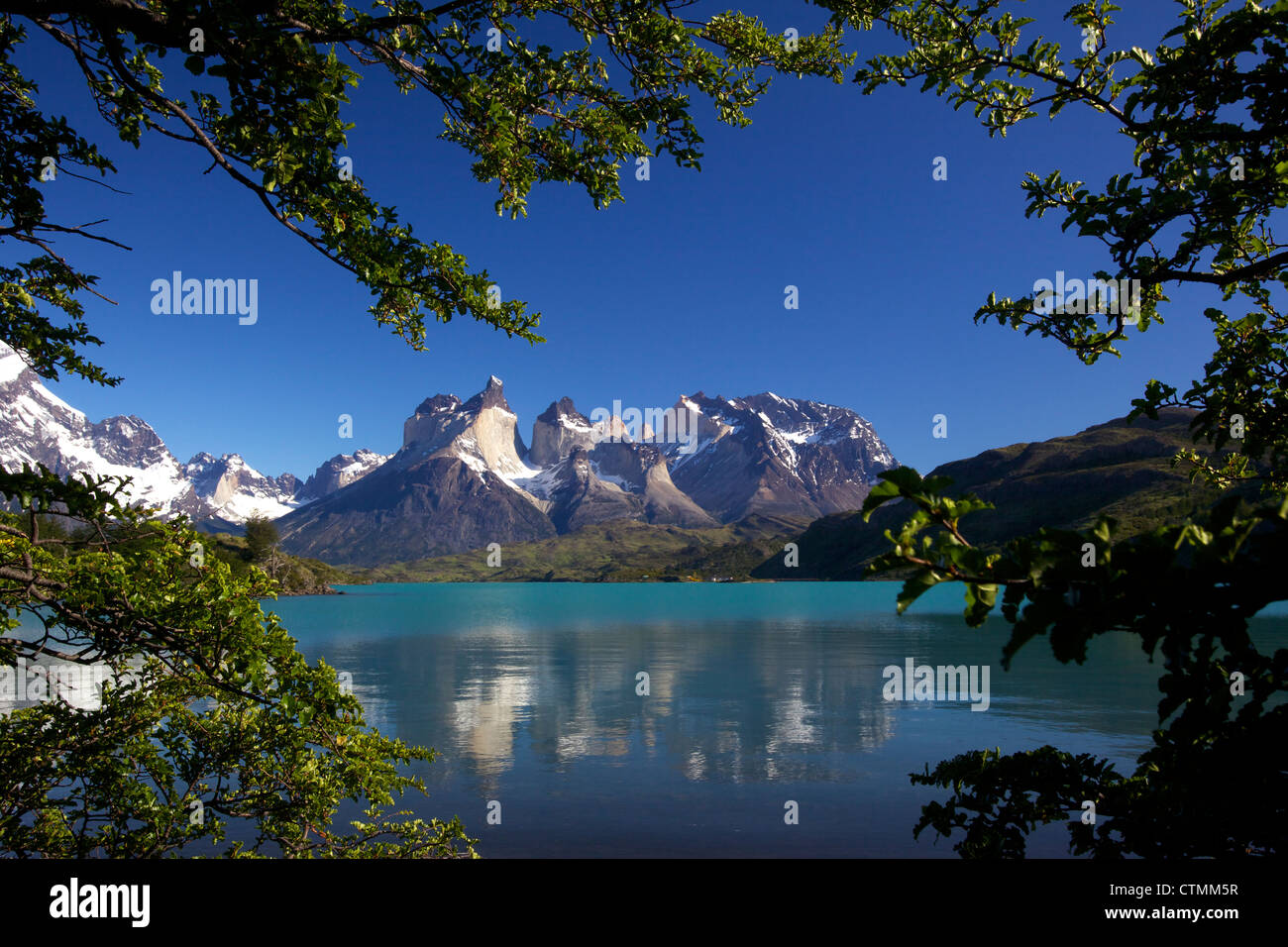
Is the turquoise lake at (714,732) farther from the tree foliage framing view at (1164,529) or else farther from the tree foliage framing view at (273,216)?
the tree foliage framing view at (1164,529)

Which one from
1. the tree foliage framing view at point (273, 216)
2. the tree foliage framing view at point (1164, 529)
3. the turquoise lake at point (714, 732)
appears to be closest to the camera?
the tree foliage framing view at point (1164, 529)

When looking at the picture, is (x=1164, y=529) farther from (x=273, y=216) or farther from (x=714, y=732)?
(x=714, y=732)

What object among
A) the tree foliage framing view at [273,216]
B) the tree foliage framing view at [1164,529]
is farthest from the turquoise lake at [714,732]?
the tree foliage framing view at [1164,529]

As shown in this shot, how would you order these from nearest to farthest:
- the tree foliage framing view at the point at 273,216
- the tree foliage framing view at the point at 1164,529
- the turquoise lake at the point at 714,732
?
the tree foliage framing view at the point at 1164,529
the tree foliage framing view at the point at 273,216
the turquoise lake at the point at 714,732

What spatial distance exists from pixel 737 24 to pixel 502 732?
1630 inches

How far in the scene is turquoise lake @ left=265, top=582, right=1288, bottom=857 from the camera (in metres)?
25.3

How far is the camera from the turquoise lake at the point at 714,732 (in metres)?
25.3

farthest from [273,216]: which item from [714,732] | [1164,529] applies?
[714,732]

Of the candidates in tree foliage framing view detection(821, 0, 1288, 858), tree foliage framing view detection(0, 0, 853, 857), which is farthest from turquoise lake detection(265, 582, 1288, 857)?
tree foliage framing view detection(821, 0, 1288, 858)

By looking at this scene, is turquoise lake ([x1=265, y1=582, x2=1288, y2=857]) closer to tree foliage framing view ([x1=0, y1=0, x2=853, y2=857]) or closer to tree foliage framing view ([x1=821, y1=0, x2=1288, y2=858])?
tree foliage framing view ([x1=0, y1=0, x2=853, y2=857])

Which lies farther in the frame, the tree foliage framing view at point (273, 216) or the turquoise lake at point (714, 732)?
the turquoise lake at point (714, 732)
